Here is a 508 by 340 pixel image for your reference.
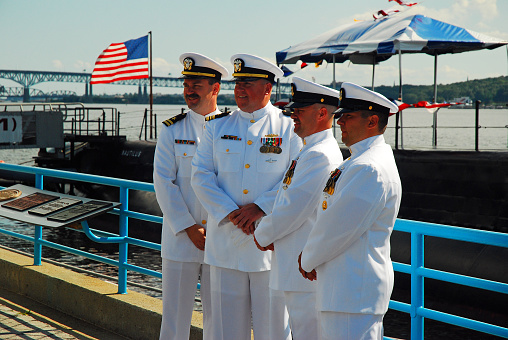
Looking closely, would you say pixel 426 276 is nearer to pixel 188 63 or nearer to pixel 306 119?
pixel 306 119

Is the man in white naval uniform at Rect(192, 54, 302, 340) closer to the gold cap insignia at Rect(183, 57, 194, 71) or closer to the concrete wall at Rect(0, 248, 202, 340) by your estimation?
the gold cap insignia at Rect(183, 57, 194, 71)

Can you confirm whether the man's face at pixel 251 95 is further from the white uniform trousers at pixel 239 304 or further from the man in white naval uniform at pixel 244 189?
the white uniform trousers at pixel 239 304

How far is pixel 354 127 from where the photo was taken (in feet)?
9.95

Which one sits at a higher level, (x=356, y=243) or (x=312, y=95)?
(x=312, y=95)

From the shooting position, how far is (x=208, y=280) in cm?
426

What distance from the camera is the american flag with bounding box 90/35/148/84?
23172 millimetres

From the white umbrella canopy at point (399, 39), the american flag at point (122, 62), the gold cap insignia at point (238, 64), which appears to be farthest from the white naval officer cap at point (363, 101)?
the american flag at point (122, 62)

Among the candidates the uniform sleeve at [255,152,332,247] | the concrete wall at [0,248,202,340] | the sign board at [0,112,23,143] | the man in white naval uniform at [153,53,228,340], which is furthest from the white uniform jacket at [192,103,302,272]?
the sign board at [0,112,23,143]

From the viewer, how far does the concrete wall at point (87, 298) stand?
5.12 meters

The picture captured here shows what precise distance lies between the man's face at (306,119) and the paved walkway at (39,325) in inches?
107

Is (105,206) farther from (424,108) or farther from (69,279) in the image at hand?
(424,108)

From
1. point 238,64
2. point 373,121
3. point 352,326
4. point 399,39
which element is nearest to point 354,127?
point 373,121

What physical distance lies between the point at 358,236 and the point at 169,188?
1831 mm

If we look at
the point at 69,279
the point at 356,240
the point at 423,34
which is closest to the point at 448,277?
the point at 356,240
